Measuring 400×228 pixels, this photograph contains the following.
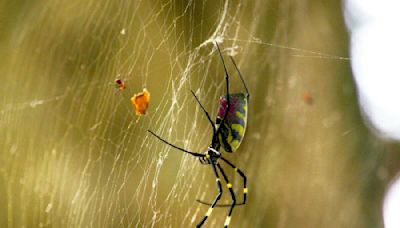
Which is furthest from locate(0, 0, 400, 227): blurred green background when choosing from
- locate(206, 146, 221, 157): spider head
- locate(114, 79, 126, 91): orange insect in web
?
locate(206, 146, 221, 157): spider head

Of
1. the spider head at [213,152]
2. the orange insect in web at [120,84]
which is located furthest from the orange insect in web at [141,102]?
the spider head at [213,152]

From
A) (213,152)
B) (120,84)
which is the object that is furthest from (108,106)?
(213,152)

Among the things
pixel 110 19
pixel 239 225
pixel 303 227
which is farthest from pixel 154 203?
pixel 303 227

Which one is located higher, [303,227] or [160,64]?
[160,64]

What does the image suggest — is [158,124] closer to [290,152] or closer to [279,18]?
[279,18]

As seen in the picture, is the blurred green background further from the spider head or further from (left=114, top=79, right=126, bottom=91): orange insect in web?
the spider head

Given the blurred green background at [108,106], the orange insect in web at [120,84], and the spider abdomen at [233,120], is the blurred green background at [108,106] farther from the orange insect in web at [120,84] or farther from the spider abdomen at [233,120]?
the spider abdomen at [233,120]

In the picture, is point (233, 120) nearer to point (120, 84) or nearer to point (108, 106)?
point (120, 84)

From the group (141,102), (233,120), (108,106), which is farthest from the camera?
(108,106)
